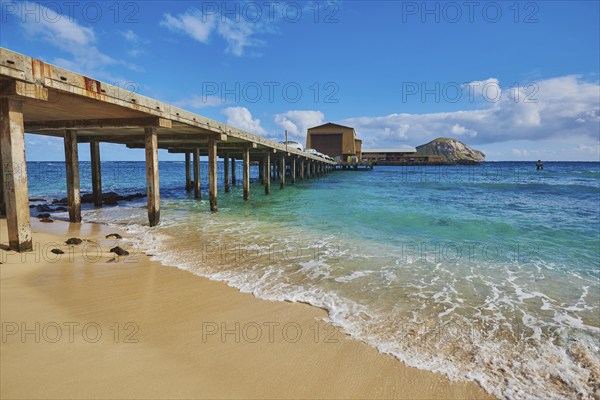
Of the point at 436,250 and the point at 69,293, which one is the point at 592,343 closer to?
the point at 436,250

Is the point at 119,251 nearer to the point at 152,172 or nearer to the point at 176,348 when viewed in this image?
the point at 152,172

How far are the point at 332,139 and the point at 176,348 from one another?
65311mm

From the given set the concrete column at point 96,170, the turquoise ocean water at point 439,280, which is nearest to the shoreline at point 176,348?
the turquoise ocean water at point 439,280

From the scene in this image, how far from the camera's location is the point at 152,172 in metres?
10.4

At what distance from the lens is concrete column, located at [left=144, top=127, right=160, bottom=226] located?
1016 cm

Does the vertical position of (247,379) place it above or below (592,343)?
above

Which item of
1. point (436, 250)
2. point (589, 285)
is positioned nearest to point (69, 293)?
point (436, 250)

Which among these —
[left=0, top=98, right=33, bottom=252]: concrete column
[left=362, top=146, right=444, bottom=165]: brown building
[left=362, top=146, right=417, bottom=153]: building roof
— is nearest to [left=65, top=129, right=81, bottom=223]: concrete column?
[left=0, top=98, right=33, bottom=252]: concrete column

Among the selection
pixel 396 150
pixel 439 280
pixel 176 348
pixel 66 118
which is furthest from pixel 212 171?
pixel 396 150

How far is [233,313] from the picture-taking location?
435 centimetres

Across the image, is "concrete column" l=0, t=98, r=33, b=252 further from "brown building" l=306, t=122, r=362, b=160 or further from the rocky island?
the rocky island

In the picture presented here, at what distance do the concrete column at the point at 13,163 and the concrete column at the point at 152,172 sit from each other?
4.21 meters

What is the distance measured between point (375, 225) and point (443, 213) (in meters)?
5.64

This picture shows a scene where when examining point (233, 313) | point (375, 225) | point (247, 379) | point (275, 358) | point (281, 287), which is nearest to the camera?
point (247, 379)
